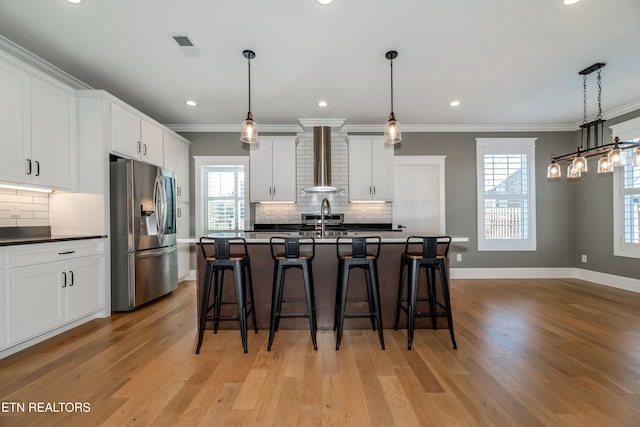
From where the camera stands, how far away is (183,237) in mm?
5062

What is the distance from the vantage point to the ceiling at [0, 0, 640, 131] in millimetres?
2354

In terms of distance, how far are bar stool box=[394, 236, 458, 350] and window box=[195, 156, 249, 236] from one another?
Answer: 126 inches

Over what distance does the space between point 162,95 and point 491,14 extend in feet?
12.2

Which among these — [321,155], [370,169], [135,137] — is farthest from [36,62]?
[370,169]

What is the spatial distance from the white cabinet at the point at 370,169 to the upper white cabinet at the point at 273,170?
986mm

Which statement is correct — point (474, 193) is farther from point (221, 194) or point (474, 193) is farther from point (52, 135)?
point (52, 135)

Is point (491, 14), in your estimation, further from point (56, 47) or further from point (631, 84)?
point (56, 47)

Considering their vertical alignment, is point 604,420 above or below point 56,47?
below

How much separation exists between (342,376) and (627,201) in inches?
198

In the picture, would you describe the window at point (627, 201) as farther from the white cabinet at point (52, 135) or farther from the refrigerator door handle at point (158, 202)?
the white cabinet at point (52, 135)

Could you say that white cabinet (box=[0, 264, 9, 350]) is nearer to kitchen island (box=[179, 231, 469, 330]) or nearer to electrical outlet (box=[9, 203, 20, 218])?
electrical outlet (box=[9, 203, 20, 218])

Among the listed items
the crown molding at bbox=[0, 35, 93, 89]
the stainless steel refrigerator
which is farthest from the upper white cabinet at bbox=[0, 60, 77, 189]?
the stainless steel refrigerator

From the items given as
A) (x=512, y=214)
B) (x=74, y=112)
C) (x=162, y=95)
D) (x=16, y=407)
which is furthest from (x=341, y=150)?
(x=16, y=407)

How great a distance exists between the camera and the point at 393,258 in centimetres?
294
